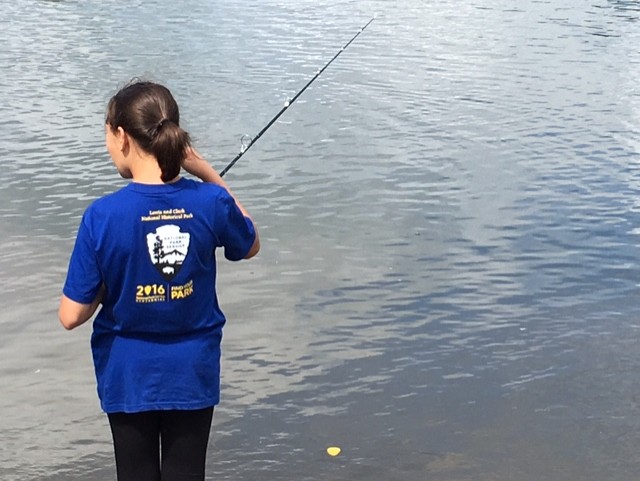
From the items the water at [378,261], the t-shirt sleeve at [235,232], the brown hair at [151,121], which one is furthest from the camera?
the water at [378,261]

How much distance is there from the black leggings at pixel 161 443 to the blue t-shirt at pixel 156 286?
0.07 meters

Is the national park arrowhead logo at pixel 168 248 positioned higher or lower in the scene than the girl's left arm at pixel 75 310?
higher

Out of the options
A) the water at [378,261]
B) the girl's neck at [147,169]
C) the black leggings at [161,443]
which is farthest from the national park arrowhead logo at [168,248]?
the water at [378,261]

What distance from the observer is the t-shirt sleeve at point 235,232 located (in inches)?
98.0

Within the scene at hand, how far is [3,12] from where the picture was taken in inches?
580

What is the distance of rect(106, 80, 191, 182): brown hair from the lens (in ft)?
7.77

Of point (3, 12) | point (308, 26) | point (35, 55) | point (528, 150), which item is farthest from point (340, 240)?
point (3, 12)

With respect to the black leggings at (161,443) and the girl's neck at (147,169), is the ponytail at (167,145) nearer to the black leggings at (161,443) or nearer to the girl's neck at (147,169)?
the girl's neck at (147,169)

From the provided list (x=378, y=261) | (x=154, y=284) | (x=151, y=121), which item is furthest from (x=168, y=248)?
(x=378, y=261)

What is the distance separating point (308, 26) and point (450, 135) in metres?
5.99

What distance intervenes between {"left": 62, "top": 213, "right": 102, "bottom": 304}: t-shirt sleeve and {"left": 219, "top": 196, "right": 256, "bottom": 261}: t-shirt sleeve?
0.32 metres

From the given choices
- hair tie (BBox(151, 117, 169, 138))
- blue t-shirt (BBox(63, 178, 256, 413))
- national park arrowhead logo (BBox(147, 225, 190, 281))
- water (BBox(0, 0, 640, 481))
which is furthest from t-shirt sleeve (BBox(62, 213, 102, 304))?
water (BBox(0, 0, 640, 481))

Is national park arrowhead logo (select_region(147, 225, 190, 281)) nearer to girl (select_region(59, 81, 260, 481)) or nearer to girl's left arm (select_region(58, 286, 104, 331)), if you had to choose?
girl (select_region(59, 81, 260, 481))

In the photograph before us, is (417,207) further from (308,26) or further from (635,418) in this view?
(308,26)
